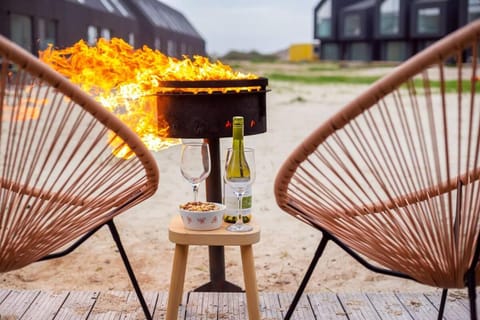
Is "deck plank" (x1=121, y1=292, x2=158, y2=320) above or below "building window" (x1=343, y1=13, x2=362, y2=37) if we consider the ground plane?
below

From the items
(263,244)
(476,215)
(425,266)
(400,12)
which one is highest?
(400,12)

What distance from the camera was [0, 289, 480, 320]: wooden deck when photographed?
262 centimetres

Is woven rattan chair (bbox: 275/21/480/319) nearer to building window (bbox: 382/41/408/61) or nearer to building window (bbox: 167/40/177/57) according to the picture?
building window (bbox: 167/40/177/57)

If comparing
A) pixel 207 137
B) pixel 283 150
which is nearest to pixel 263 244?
pixel 207 137

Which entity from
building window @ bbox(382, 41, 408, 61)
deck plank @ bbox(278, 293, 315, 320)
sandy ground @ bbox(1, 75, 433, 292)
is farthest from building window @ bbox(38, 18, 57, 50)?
building window @ bbox(382, 41, 408, 61)

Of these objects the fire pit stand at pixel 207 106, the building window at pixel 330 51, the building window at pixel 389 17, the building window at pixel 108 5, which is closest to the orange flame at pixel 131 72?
the fire pit stand at pixel 207 106

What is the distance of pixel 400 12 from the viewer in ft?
125

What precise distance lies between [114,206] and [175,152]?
5260mm

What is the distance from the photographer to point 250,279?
2.34m

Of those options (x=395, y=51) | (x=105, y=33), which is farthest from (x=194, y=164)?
(x=395, y=51)

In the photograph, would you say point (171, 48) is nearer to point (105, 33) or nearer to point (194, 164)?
point (105, 33)

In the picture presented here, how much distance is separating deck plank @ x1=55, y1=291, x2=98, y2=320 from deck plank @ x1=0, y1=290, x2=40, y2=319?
0.15m

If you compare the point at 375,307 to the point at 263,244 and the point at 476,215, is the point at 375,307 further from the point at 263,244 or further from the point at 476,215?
the point at 263,244

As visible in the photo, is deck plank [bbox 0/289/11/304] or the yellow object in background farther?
the yellow object in background
